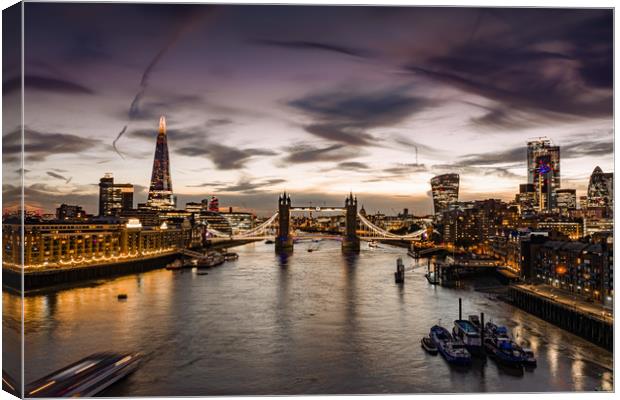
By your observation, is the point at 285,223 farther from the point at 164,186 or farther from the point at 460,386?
the point at 460,386

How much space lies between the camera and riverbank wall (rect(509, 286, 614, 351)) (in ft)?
28.9

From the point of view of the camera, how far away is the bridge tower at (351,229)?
37.7m

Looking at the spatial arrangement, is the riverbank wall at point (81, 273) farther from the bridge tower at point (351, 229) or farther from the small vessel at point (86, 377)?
the bridge tower at point (351, 229)

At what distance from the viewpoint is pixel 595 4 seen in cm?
569

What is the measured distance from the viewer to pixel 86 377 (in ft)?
21.0

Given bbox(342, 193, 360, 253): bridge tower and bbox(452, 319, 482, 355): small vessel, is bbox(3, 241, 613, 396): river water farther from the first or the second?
bbox(342, 193, 360, 253): bridge tower

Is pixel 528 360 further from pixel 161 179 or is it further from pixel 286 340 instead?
pixel 161 179

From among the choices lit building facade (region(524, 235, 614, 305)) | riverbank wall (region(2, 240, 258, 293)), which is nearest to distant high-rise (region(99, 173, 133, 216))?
riverbank wall (region(2, 240, 258, 293))

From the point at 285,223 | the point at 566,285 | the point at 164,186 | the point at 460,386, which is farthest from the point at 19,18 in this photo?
the point at 164,186

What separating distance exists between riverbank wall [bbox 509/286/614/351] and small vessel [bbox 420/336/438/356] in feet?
8.29

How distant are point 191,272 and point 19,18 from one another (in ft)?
59.6

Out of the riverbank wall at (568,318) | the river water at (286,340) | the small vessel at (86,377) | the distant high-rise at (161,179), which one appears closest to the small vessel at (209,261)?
the river water at (286,340)

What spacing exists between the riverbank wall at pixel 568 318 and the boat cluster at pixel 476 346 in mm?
1453

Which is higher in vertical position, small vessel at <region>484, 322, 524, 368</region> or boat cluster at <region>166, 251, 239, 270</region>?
small vessel at <region>484, 322, 524, 368</region>
